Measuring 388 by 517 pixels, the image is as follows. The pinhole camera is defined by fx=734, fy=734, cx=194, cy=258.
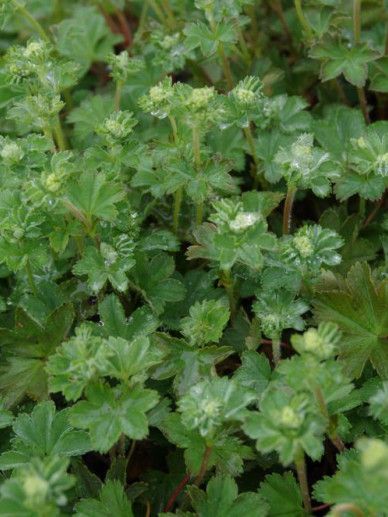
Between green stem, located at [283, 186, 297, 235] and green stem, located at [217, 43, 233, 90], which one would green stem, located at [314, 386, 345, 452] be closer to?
green stem, located at [283, 186, 297, 235]

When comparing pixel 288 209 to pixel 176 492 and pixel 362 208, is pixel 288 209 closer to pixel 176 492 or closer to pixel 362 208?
pixel 362 208

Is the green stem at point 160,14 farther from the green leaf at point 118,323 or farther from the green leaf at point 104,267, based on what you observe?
the green leaf at point 118,323

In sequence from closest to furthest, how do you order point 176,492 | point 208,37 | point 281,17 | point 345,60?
point 176,492
point 208,37
point 345,60
point 281,17

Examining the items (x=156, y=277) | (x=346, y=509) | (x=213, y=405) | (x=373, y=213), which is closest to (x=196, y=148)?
(x=156, y=277)

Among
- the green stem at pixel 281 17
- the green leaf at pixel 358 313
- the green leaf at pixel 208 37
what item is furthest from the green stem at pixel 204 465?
the green stem at pixel 281 17

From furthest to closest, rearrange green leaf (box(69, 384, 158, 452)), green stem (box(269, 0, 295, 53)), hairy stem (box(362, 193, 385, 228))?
green stem (box(269, 0, 295, 53))
hairy stem (box(362, 193, 385, 228))
green leaf (box(69, 384, 158, 452))

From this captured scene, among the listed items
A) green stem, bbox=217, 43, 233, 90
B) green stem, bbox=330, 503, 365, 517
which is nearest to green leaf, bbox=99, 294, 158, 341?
green stem, bbox=330, 503, 365, 517

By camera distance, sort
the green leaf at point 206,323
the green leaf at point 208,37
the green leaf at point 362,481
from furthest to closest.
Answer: the green leaf at point 208,37, the green leaf at point 206,323, the green leaf at point 362,481
